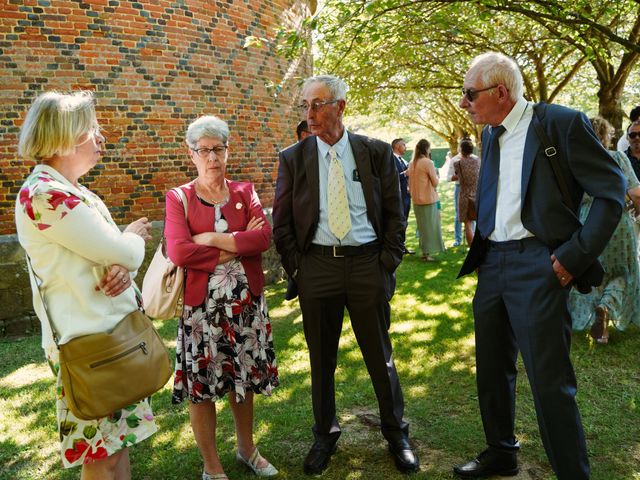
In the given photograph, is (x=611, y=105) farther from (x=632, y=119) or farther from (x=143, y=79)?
(x=143, y=79)

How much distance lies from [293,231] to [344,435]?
1.58 meters

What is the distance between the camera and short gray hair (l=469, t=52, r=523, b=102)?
9.64ft

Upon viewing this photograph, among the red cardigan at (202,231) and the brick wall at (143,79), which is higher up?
the brick wall at (143,79)

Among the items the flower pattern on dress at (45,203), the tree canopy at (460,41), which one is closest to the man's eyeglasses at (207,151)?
the flower pattern on dress at (45,203)

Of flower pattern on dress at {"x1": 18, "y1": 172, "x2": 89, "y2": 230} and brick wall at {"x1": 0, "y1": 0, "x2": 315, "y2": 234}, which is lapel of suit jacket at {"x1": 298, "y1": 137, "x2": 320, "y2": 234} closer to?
flower pattern on dress at {"x1": 18, "y1": 172, "x2": 89, "y2": 230}

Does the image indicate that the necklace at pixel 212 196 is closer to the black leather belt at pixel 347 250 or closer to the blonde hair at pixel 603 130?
the black leather belt at pixel 347 250

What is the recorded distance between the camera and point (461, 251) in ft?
37.4

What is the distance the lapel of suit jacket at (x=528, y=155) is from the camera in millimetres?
2859

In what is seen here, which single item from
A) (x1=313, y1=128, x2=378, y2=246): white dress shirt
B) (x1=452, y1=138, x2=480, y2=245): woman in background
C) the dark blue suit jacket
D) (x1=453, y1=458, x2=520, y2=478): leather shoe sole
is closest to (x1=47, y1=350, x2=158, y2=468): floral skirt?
(x1=313, y1=128, x2=378, y2=246): white dress shirt

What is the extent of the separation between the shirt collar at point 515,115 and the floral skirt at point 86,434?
8.18 feet

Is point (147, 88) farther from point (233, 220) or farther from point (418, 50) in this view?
point (418, 50)

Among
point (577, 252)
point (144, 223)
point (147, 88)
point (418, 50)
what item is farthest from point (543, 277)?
point (418, 50)

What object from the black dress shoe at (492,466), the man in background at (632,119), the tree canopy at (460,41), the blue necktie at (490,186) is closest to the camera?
the blue necktie at (490,186)

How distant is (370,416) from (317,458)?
845 millimetres
